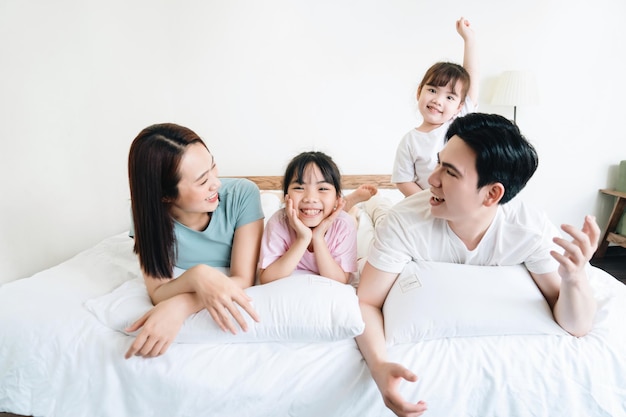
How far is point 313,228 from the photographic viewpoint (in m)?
1.20

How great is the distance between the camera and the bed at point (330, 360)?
0.88 meters

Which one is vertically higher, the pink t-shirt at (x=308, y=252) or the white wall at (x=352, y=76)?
the white wall at (x=352, y=76)

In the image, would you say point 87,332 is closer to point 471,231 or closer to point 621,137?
point 471,231

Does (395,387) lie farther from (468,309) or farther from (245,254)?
(245,254)

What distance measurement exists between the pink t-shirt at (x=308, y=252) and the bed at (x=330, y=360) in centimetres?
18

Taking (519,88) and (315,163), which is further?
(519,88)

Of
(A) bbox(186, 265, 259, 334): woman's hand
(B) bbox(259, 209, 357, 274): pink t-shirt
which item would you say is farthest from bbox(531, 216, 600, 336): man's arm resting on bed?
(A) bbox(186, 265, 259, 334): woman's hand

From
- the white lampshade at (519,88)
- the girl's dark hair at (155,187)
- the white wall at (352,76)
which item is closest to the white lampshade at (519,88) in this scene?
the white lampshade at (519,88)

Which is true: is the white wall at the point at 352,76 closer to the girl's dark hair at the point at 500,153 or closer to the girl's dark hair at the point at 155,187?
the girl's dark hair at the point at 155,187

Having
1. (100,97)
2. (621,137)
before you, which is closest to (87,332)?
(100,97)

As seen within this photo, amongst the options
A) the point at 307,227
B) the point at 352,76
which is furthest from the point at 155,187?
the point at 352,76

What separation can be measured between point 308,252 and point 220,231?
12.0 inches

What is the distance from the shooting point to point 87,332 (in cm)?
96

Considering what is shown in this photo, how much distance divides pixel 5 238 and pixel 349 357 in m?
1.33
